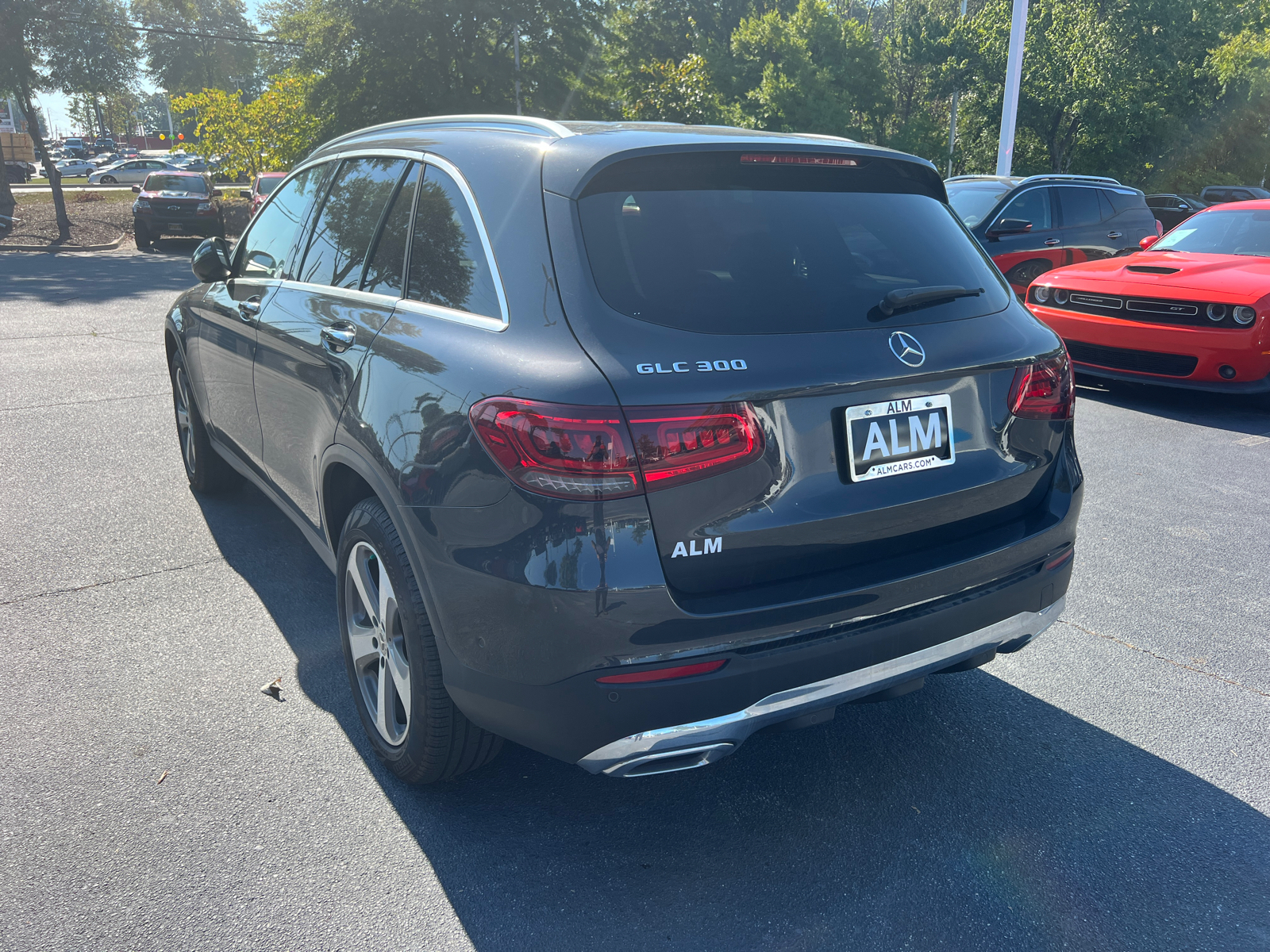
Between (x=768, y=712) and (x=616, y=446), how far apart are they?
0.70 metres

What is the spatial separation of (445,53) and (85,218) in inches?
487

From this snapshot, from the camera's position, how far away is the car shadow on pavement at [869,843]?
2279 millimetres

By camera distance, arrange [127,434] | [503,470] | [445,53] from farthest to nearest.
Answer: [445,53] → [127,434] → [503,470]

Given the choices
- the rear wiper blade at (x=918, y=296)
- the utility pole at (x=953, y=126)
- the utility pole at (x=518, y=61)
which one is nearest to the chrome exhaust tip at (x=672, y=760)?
the rear wiper blade at (x=918, y=296)

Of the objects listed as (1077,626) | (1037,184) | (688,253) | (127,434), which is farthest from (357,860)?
(1037,184)

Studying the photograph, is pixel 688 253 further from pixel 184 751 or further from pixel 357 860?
pixel 184 751

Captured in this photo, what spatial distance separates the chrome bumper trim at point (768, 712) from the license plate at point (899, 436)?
460mm

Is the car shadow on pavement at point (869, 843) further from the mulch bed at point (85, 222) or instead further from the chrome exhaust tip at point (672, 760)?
the mulch bed at point (85, 222)

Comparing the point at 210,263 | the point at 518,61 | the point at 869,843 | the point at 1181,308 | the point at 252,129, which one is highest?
the point at 518,61

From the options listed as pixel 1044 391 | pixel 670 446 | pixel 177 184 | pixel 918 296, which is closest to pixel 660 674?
pixel 670 446

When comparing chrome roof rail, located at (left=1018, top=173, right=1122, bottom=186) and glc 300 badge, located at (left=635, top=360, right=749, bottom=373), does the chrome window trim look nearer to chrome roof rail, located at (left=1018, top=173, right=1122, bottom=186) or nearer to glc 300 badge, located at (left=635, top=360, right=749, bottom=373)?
glc 300 badge, located at (left=635, top=360, right=749, bottom=373)

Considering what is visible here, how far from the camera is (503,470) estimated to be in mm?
2139

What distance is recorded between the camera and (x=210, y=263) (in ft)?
13.6

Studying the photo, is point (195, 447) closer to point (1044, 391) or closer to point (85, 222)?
point (1044, 391)
